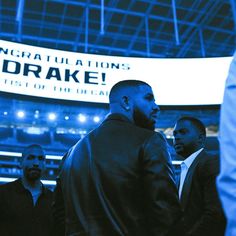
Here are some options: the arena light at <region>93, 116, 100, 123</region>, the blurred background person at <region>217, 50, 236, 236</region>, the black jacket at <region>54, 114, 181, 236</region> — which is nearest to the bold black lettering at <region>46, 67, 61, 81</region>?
the black jacket at <region>54, 114, 181, 236</region>

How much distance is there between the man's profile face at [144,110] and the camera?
1.92m

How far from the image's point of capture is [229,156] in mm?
672

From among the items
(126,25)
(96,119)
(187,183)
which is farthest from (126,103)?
(96,119)

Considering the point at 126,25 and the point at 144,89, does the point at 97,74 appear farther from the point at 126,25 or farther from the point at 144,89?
the point at 126,25

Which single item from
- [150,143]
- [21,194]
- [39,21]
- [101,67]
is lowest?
[21,194]

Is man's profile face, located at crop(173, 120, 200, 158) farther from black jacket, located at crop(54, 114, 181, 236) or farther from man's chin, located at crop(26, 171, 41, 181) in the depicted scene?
man's chin, located at crop(26, 171, 41, 181)

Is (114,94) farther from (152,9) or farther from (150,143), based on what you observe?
(152,9)

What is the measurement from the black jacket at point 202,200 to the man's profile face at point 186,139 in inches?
18.4

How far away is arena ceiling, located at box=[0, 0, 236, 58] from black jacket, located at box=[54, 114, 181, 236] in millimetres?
10064

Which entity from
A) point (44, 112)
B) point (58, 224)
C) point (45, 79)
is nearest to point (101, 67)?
point (45, 79)

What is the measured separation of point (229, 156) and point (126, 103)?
50.3 inches

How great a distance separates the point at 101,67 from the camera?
3.69m

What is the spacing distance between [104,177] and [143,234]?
0.34m

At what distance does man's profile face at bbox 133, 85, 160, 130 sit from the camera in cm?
192
